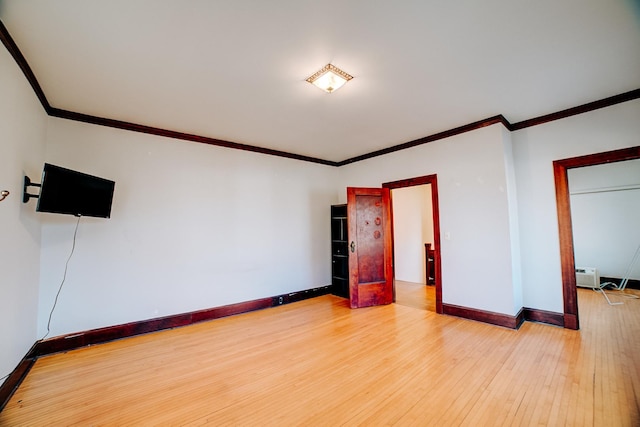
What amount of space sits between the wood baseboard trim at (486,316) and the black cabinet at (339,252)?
76.7 inches

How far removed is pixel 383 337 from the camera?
322 cm

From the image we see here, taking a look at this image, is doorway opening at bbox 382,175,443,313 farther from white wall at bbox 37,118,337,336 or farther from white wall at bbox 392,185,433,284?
white wall at bbox 37,118,337,336

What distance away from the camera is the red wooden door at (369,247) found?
4.55 meters

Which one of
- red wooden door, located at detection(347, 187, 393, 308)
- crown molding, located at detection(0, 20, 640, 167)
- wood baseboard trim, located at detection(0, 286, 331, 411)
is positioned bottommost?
wood baseboard trim, located at detection(0, 286, 331, 411)

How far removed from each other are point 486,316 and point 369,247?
200cm

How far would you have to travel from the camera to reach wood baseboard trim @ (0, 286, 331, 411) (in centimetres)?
232

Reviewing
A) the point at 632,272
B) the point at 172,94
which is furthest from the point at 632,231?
the point at 172,94

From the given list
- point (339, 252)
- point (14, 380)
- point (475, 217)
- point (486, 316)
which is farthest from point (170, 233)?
point (486, 316)

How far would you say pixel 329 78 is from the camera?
2.61 metres

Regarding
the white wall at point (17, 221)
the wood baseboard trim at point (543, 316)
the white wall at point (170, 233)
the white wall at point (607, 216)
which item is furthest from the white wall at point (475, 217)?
the white wall at point (17, 221)

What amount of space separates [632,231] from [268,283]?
7890mm

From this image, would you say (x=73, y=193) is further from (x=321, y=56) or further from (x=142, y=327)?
(x=321, y=56)

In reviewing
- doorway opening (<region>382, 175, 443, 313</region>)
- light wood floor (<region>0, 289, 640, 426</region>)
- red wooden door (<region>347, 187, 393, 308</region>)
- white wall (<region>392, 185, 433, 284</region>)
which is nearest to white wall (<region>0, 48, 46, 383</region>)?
light wood floor (<region>0, 289, 640, 426</region>)

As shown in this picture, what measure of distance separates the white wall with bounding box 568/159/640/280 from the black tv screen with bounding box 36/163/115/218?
911 cm
